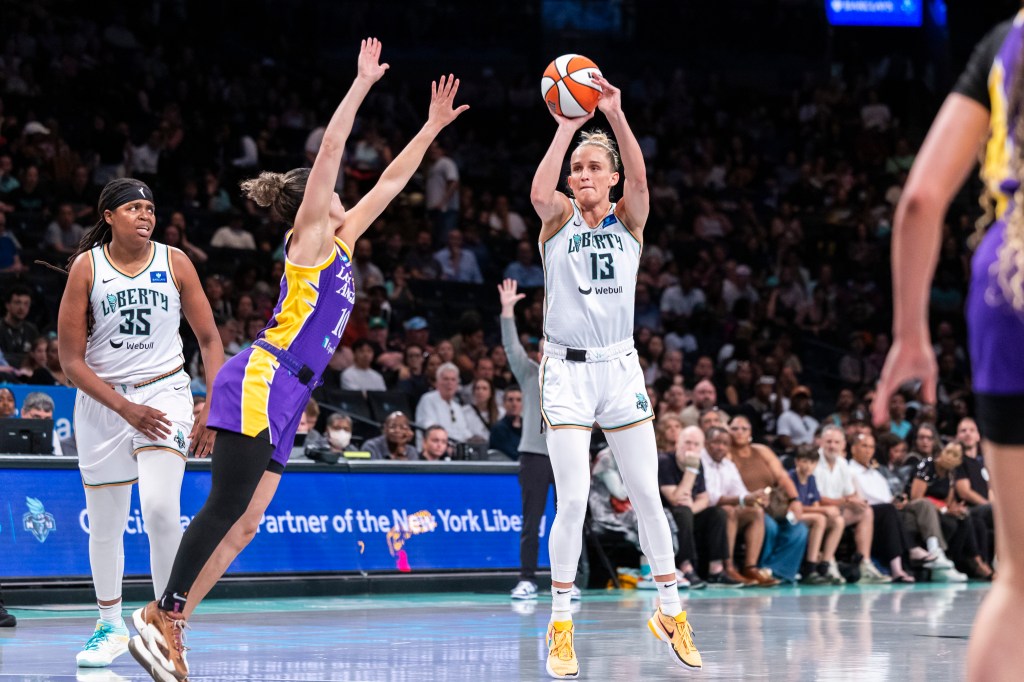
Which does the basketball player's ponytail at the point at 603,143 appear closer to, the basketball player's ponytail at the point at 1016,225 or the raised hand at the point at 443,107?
the raised hand at the point at 443,107

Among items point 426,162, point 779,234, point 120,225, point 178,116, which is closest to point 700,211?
point 779,234

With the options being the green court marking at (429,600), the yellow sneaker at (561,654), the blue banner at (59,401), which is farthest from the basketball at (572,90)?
the blue banner at (59,401)

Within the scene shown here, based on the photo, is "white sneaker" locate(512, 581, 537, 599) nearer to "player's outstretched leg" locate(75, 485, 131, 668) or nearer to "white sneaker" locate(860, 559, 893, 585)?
"white sneaker" locate(860, 559, 893, 585)

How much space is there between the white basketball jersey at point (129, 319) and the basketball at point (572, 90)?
219 centimetres

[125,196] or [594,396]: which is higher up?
[125,196]

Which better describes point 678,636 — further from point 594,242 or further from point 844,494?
point 844,494

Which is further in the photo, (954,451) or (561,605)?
(954,451)

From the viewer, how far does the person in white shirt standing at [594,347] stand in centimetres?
729

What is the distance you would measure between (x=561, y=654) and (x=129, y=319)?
2.64m

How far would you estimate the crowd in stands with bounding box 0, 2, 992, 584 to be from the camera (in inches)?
586

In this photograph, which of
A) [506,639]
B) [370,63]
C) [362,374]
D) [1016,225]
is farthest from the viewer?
[362,374]

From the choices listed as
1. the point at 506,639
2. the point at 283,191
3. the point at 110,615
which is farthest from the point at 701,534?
the point at 283,191

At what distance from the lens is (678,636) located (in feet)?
23.6

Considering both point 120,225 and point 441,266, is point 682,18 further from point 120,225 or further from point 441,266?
point 120,225
